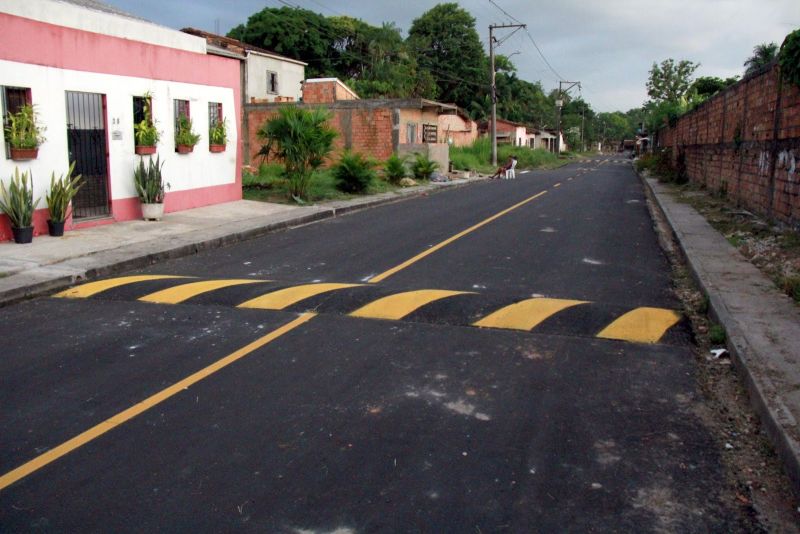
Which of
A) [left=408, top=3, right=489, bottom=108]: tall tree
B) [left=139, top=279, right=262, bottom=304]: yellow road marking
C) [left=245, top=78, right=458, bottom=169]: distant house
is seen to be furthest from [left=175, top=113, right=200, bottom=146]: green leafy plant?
[left=408, top=3, right=489, bottom=108]: tall tree

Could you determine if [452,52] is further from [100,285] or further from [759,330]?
[759,330]

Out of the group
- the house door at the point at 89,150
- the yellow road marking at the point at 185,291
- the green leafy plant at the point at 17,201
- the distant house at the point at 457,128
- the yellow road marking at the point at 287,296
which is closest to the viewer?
the yellow road marking at the point at 287,296

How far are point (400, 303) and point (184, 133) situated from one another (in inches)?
382

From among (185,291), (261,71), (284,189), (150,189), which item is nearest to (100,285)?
(185,291)

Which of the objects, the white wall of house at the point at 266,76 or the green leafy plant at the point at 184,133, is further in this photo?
the white wall of house at the point at 266,76

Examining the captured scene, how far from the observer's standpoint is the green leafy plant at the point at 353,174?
21953 millimetres

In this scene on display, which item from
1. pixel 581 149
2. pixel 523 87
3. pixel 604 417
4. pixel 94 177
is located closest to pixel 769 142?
pixel 604 417

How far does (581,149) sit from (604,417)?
12475 cm

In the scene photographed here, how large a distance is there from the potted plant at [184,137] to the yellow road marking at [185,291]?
7378 mm

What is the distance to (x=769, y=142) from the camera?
13.3 metres

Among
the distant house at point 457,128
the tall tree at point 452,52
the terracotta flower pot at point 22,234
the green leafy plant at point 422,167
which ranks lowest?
the terracotta flower pot at point 22,234

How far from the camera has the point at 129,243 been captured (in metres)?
11.8

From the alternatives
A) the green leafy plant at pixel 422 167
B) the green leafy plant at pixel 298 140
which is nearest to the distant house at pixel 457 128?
the green leafy plant at pixel 422 167

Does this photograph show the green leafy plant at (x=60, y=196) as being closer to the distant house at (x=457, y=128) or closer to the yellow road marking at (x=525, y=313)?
the yellow road marking at (x=525, y=313)
